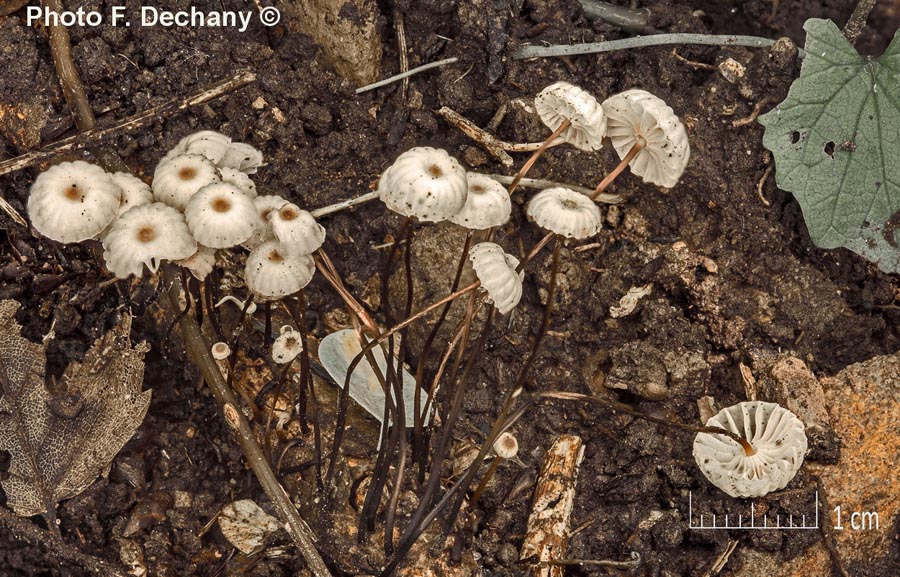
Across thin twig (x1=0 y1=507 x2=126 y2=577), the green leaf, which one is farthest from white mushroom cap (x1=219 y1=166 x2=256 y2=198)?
the green leaf

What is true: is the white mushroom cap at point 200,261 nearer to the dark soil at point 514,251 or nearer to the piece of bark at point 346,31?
the dark soil at point 514,251

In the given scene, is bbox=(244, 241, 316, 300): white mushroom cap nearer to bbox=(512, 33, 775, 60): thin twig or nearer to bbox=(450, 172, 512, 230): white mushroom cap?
bbox=(450, 172, 512, 230): white mushroom cap

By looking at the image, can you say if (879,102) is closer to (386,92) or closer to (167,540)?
(386,92)

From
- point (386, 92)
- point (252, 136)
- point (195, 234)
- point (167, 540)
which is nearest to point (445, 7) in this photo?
point (386, 92)

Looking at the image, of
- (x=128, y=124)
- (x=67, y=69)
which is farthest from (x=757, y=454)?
(x=67, y=69)

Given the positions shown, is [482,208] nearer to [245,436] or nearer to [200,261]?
[200,261]

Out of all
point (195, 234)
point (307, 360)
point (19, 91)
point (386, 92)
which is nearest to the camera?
point (195, 234)
